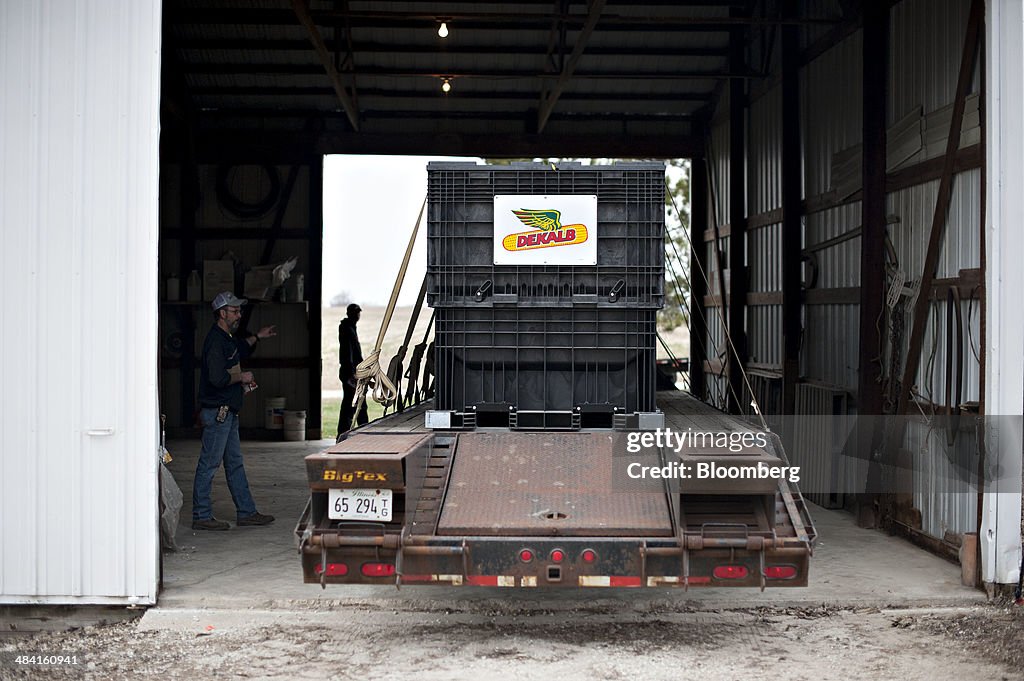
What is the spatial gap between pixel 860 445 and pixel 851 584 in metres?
2.87

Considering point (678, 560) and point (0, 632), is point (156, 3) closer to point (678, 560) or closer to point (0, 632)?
point (0, 632)

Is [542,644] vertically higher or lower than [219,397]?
lower

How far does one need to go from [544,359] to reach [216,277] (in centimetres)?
1114

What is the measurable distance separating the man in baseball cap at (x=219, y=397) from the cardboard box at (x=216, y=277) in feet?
25.1

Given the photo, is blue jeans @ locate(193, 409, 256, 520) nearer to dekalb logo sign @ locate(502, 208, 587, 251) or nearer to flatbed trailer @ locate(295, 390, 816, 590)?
flatbed trailer @ locate(295, 390, 816, 590)

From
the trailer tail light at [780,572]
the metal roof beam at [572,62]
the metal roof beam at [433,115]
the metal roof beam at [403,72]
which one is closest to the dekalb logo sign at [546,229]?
the trailer tail light at [780,572]

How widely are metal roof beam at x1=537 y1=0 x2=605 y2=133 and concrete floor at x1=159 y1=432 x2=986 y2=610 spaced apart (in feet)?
16.8

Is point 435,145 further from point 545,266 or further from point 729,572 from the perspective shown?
point 729,572

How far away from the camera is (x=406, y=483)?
5516 mm

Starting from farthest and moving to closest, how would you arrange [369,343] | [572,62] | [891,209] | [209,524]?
[369,343] → [572,62] → [891,209] → [209,524]

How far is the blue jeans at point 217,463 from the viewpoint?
9.02 m

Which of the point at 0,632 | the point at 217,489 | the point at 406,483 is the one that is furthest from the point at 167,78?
the point at 406,483

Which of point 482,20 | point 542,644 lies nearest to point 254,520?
point 542,644

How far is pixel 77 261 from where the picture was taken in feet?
20.9
